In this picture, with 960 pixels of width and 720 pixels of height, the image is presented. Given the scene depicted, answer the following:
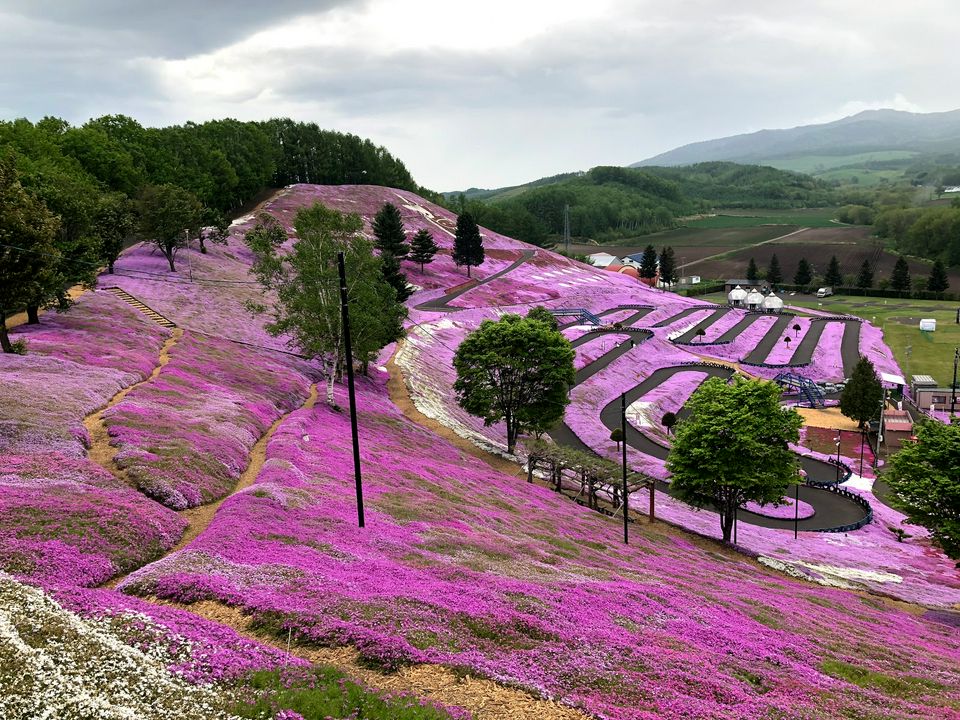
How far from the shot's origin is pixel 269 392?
5328 centimetres

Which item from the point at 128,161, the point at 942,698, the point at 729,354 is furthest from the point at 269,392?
the point at 729,354

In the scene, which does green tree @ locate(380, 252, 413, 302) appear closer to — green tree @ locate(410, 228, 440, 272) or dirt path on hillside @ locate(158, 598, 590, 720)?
green tree @ locate(410, 228, 440, 272)

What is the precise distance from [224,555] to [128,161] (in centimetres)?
10126

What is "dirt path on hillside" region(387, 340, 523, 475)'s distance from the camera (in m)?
57.3

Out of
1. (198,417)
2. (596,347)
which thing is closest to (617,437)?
(596,347)

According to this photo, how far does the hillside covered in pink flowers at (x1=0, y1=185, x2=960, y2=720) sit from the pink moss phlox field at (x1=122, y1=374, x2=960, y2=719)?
0.36 feet

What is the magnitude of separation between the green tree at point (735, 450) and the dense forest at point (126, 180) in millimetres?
47273

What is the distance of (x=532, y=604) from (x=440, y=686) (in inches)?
231

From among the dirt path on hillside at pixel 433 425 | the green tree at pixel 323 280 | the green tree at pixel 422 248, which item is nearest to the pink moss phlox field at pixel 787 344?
the green tree at pixel 422 248

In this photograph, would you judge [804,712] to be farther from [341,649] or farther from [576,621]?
[341,649]

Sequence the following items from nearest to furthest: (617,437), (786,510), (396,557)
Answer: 1. (396,557)
2. (786,510)
3. (617,437)

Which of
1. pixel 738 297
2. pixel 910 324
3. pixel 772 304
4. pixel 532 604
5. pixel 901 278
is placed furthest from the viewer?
pixel 901 278

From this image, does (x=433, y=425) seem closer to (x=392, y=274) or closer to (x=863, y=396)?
(x=392, y=274)

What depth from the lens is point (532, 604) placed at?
22.0m
